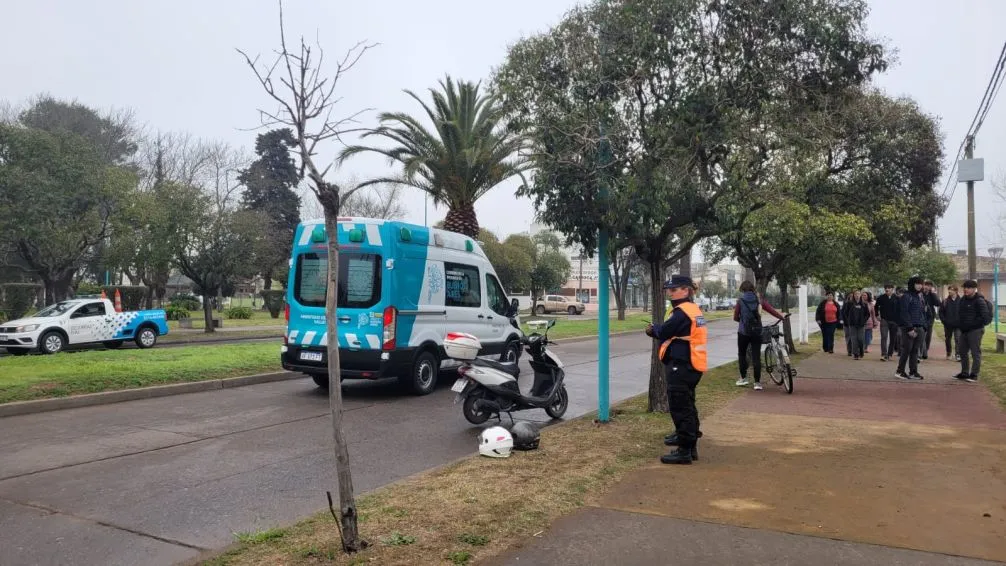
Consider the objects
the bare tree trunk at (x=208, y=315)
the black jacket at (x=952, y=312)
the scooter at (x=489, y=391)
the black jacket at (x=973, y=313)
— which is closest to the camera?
the scooter at (x=489, y=391)

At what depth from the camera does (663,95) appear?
27.4 feet

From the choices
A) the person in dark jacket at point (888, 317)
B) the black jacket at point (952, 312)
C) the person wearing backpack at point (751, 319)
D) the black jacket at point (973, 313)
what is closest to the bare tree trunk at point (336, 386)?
the person wearing backpack at point (751, 319)

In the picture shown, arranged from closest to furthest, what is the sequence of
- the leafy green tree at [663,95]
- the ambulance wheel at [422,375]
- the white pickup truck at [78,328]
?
1. the leafy green tree at [663,95]
2. the ambulance wheel at [422,375]
3. the white pickup truck at [78,328]

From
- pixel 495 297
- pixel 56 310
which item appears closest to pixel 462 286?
pixel 495 297

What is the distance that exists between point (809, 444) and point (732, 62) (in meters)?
4.27

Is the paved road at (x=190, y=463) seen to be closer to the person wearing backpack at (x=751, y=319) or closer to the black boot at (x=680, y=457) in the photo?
the black boot at (x=680, y=457)

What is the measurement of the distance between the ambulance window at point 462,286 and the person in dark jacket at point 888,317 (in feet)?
27.3

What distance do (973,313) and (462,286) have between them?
8.67m

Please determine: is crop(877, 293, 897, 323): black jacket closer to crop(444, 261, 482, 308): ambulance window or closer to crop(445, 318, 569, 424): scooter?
crop(444, 261, 482, 308): ambulance window

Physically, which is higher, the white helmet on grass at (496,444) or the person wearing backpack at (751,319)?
the person wearing backpack at (751,319)

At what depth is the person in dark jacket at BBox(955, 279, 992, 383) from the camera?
1185 cm

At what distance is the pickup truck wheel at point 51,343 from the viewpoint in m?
16.7

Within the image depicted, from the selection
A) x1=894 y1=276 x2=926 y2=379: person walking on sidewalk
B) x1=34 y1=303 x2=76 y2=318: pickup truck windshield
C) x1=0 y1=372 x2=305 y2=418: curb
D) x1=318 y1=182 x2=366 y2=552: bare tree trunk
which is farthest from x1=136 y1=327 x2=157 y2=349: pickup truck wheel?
x1=894 y1=276 x2=926 y2=379: person walking on sidewalk

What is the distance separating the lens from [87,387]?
10164 millimetres
